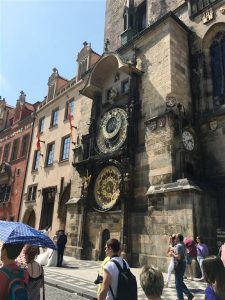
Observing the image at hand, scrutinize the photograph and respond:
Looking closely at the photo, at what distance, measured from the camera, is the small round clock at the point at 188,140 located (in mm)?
12094

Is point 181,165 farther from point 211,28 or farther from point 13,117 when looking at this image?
point 13,117

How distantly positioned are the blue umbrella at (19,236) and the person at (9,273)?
0.11 m

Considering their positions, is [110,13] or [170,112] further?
[110,13]

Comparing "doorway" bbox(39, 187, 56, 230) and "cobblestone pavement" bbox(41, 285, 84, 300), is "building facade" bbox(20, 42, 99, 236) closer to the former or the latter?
"doorway" bbox(39, 187, 56, 230)

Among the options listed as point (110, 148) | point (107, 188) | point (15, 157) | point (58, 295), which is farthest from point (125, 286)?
point (15, 157)

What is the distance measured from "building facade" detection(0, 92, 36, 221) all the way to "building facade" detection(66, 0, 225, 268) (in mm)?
11709

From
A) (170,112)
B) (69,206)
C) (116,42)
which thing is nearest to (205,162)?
(170,112)

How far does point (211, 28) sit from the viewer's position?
14477 millimetres

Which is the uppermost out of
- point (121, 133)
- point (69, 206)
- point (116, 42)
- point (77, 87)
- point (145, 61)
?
point (116, 42)

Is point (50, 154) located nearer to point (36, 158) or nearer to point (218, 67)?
point (36, 158)

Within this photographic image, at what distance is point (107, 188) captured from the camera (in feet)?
47.1

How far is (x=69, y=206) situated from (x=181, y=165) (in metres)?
7.57

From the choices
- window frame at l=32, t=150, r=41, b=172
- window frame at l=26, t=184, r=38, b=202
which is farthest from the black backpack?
window frame at l=32, t=150, r=41, b=172

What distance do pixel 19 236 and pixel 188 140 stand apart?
33.2ft
